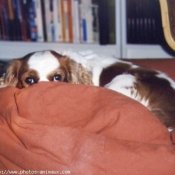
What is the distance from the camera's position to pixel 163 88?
1541 mm

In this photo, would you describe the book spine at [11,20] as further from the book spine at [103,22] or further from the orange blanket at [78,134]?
the orange blanket at [78,134]

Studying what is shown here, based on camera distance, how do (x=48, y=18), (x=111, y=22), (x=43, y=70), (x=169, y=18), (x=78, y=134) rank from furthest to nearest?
(x=48, y=18), (x=111, y=22), (x=169, y=18), (x=43, y=70), (x=78, y=134)

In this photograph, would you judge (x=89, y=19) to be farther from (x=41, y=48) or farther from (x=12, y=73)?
(x=12, y=73)

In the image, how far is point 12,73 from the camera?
69.7 inches

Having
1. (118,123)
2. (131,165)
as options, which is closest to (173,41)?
(118,123)

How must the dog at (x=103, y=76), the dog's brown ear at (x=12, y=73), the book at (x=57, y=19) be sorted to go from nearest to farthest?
A: the dog at (x=103, y=76) → the dog's brown ear at (x=12, y=73) → the book at (x=57, y=19)

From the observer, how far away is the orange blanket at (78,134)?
3.21 ft

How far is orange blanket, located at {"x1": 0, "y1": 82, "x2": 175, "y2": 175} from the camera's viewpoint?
978mm

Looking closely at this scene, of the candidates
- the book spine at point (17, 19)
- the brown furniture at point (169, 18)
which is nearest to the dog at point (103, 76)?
the brown furniture at point (169, 18)

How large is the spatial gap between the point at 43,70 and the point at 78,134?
0.63 meters

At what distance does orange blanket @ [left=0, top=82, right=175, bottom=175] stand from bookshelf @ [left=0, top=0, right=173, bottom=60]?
1352 millimetres

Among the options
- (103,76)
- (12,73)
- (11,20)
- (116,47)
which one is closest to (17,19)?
(11,20)

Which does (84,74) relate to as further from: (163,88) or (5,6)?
(5,6)

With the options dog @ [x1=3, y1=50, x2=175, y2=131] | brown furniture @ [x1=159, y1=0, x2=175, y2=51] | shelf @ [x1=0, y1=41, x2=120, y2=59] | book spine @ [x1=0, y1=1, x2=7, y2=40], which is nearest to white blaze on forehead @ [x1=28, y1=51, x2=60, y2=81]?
dog @ [x1=3, y1=50, x2=175, y2=131]
